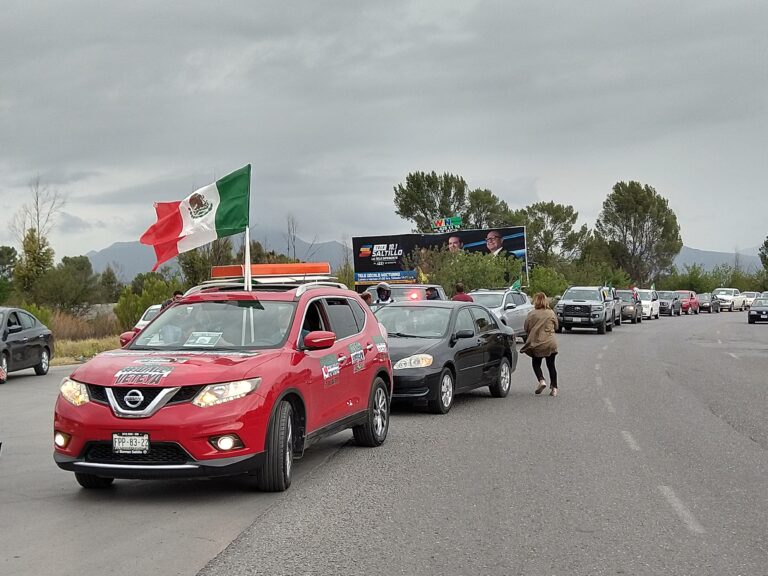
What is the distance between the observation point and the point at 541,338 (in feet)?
53.0

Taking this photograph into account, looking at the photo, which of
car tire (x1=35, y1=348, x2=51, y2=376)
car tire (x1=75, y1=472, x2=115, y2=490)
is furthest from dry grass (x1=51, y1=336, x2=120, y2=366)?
car tire (x1=75, y1=472, x2=115, y2=490)

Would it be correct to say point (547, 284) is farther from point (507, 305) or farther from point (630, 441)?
point (630, 441)

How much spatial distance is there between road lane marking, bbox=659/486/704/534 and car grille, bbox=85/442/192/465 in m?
3.70

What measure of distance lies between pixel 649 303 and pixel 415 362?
4890 cm

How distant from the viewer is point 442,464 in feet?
31.3

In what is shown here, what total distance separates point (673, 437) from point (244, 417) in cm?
582

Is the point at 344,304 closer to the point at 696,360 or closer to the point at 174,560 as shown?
the point at 174,560

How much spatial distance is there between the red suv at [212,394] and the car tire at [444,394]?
148 inches

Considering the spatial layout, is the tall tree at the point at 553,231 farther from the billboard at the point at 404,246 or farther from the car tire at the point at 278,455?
the car tire at the point at 278,455

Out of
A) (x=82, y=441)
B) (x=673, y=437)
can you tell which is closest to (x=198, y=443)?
(x=82, y=441)

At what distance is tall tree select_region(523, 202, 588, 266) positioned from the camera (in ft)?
356

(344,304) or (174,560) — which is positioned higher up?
(344,304)

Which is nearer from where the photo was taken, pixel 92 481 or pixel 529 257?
pixel 92 481

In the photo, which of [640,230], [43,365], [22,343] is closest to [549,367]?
[22,343]
